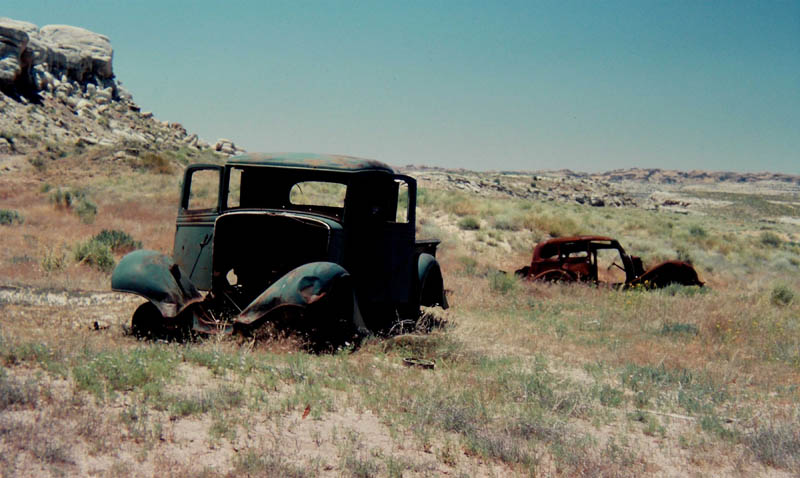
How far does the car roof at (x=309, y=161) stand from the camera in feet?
23.9

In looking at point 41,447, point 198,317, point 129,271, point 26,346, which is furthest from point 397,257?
point 41,447

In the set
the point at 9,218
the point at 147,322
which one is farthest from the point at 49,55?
the point at 147,322

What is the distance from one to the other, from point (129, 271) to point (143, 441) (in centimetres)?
326

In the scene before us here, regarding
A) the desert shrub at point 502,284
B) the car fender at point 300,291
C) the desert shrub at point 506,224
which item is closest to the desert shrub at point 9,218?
the desert shrub at point 502,284

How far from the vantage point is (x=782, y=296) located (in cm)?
1301

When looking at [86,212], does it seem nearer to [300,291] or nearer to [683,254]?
[300,291]

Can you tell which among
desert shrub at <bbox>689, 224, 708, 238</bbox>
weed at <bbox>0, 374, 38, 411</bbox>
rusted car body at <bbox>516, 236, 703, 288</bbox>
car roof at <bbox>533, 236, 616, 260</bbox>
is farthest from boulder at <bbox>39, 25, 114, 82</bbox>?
weed at <bbox>0, 374, 38, 411</bbox>

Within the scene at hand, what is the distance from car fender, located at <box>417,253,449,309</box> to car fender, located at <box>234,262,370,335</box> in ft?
7.32

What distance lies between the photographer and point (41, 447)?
3.57 m

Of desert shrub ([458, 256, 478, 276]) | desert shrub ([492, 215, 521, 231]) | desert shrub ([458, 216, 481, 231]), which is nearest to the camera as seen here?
desert shrub ([458, 256, 478, 276])

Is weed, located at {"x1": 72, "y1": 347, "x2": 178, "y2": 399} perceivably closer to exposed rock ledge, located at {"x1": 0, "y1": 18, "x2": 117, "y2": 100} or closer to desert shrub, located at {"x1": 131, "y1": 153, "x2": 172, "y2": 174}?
desert shrub, located at {"x1": 131, "y1": 153, "x2": 172, "y2": 174}

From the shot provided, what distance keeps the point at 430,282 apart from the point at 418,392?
144 inches

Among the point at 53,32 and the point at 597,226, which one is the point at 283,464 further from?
the point at 53,32

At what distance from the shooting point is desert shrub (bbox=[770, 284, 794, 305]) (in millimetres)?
12797
